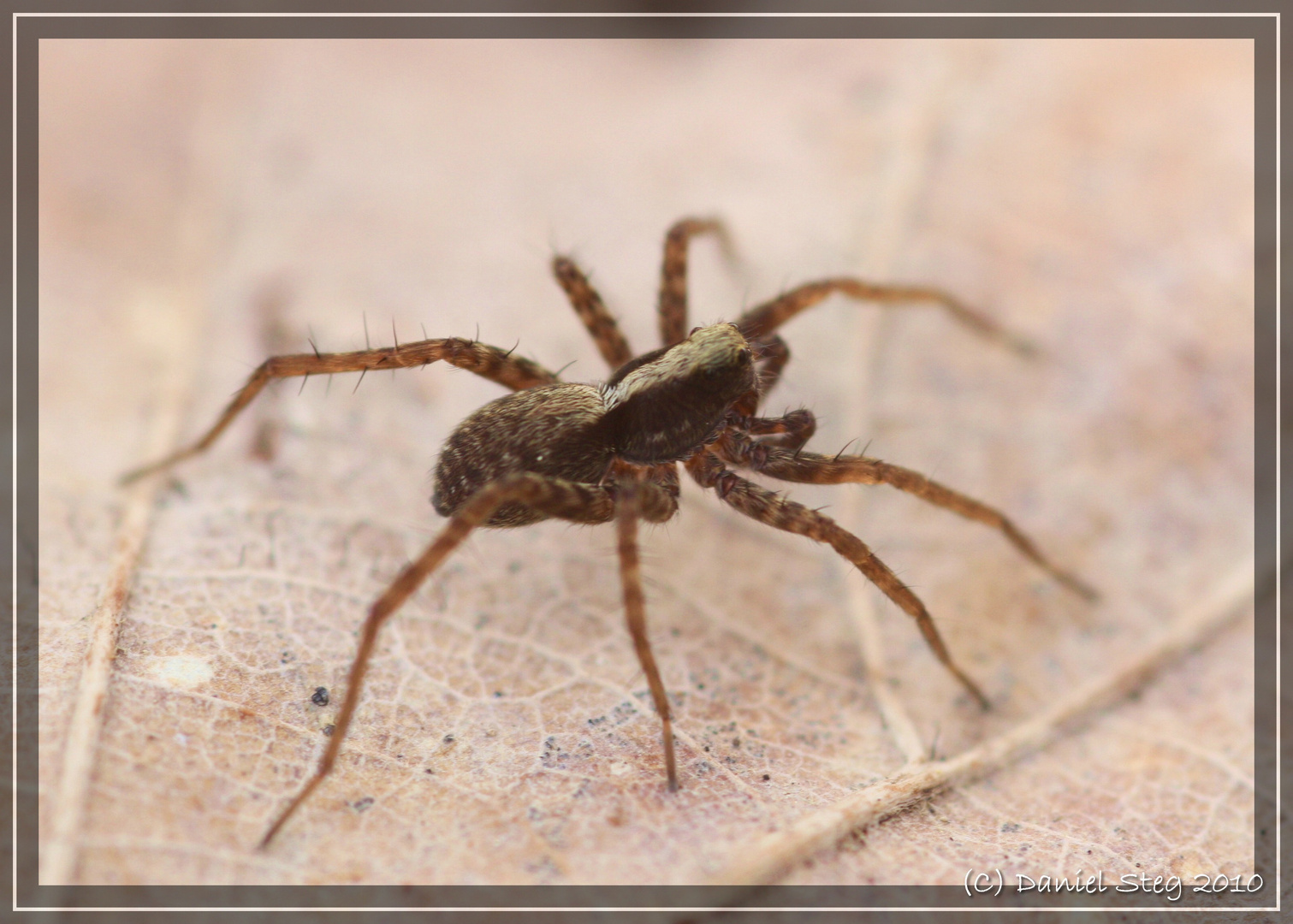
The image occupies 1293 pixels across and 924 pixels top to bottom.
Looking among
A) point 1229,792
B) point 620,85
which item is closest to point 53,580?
point 1229,792

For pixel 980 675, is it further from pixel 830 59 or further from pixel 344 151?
pixel 344 151

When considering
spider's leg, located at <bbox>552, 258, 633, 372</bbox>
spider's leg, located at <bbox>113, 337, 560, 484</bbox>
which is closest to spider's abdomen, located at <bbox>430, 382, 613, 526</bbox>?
spider's leg, located at <bbox>113, 337, 560, 484</bbox>

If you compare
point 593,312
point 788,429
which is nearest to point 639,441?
point 788,429

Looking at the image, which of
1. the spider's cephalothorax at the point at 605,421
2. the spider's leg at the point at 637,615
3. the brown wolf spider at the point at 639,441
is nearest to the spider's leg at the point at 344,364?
the brown wolf spider at the point at 639,441

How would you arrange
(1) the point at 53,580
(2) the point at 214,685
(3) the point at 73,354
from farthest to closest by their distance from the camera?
1. (3) the point at 73,354
2. (1) the point at 53,580
3. (2) the point at 214,685

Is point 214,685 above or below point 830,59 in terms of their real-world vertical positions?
below

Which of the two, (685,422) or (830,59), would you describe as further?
(830,59)

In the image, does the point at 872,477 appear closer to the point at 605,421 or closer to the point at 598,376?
the point at 605,421
